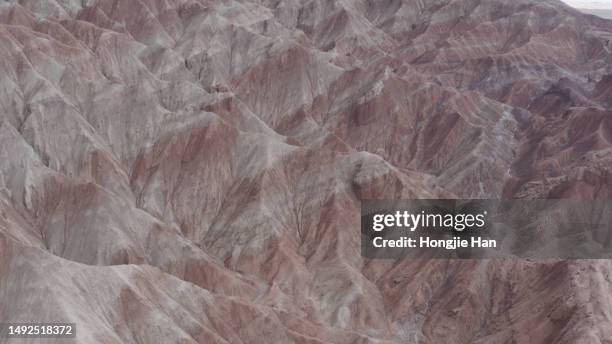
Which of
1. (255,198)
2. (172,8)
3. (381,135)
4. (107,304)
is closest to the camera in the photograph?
(107,304)

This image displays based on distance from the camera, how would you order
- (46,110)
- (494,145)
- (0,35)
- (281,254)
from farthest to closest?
(494,145), (0,35), (46,110), (281,254)

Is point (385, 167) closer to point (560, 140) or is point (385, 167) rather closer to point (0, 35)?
point (560, 140)

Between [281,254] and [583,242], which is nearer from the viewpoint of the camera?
[281,254]

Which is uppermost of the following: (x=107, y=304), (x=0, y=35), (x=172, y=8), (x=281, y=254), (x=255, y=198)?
(x=172, y=8)

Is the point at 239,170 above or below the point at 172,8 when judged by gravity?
below

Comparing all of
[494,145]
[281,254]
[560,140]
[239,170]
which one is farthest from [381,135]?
[281,254]

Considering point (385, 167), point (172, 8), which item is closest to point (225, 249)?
point (385, 167)

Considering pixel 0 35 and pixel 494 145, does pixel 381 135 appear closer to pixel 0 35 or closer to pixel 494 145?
pixel 494 145
